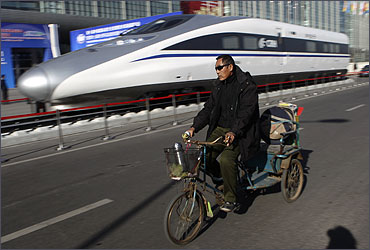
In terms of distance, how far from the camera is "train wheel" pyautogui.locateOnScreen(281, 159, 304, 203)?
178 inches

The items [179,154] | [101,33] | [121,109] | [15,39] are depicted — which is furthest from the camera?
[15,39]

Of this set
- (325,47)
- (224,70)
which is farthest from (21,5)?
(224,70)

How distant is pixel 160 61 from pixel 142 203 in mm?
7855

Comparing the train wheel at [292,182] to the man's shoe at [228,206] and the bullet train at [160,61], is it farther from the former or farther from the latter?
the bullet train at [160,61]

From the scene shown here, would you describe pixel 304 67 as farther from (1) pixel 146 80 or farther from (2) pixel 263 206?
(2) pixel 263 206

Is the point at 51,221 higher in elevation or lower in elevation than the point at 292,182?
lower

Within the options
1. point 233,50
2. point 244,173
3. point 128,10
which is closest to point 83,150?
point 244,173

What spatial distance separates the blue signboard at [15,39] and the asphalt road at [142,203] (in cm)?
2082

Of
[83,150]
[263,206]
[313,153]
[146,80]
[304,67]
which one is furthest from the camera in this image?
[304,67]

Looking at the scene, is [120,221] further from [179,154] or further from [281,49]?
[281,49]

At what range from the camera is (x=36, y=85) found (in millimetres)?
9805

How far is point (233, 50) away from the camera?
15227 mm

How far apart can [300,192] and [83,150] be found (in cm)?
515

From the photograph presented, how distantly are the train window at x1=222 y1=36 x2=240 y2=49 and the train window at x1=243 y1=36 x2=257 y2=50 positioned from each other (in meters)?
0.58
